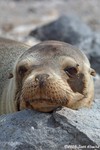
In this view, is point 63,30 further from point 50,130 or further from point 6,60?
point 50,130

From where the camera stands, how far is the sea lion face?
13.9 ft

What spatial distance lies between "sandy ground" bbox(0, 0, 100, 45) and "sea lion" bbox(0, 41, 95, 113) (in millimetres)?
8460

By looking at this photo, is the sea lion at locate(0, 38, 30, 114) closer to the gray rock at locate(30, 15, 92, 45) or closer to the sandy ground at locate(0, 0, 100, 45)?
the gray rock at locate(30, 15, 92, 45)

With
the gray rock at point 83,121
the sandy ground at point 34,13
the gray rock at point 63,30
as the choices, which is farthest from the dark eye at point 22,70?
the sandy ground at point 34,13

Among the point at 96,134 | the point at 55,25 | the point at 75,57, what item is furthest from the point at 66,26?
the point at 96,134

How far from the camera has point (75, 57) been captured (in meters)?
4.90

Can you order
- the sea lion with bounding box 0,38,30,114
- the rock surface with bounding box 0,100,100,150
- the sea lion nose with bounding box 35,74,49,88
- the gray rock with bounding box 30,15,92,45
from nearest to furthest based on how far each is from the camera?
1. the rock surface with bounding box 0,100,100,150
2. the sea lion nose with bounding box 35,74,49,88
3. the sea lion with bounding box 0,38,30,114
4. the gray rock with bounding box 30,15,92,45

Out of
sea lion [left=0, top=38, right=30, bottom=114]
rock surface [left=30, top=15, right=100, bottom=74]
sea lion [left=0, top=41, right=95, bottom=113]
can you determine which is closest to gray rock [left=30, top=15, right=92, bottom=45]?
rock surface [left=30, top=15, right=100, bottom=74]

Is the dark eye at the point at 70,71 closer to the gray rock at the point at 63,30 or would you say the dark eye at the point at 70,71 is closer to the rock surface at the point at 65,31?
the rock surface at the point at 65,31

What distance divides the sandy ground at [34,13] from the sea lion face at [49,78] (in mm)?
8556

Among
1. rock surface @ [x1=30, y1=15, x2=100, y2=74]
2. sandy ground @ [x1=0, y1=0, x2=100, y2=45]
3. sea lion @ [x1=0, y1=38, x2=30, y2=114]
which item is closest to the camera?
sea lion @ [x1=0, y1=38, x2=30, y2=114]

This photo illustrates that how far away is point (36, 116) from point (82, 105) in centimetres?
57

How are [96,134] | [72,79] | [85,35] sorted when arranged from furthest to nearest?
[85,35] < [72,79] < [96,134]

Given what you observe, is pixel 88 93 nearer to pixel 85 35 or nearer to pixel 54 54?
pixel 54 54
